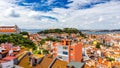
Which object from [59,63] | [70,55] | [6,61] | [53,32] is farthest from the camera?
[53,32]

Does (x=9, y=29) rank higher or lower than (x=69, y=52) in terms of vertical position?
lower

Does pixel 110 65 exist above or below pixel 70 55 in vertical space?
below

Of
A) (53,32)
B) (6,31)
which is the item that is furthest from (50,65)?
(53,32)

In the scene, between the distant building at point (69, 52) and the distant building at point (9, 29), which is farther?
the distant building at point (9, 29)

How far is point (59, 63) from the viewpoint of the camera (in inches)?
1198

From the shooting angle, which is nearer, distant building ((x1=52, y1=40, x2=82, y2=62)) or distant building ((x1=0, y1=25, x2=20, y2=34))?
distant building ((x1=52, y1=40, x2=82, y2=62))

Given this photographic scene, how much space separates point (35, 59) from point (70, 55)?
16826 mm

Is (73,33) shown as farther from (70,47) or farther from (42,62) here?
(42,62)

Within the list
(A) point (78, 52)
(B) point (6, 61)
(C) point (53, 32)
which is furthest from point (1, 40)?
(C) point (53, 32)

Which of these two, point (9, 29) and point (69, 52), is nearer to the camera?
point (69, 52)

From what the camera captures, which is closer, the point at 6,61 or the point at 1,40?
the point at 6,61

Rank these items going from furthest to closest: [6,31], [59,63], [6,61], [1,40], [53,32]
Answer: [53,32], [6,31], [1,40], [59,63], [6,61]

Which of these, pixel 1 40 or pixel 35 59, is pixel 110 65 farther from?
pixel 35 59

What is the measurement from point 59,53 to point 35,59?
17.8 m
